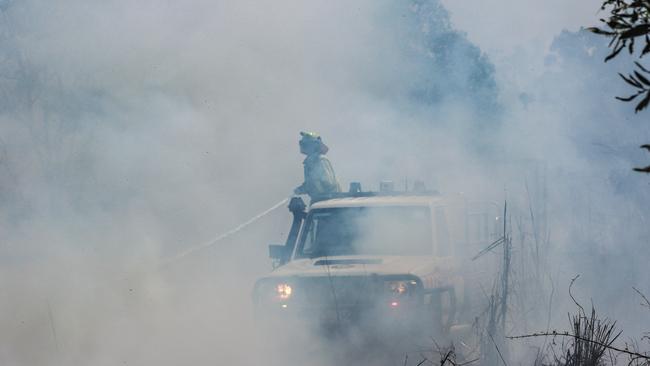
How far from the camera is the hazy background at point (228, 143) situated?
12594 millimetres

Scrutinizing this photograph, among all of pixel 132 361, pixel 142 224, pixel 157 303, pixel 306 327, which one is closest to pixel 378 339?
pixel 306 327

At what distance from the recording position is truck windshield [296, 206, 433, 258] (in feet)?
29.9

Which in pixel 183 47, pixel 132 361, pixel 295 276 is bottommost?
pixel 132 361

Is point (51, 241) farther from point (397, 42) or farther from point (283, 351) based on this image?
point (397, 42)

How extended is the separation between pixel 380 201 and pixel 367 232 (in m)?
0.36

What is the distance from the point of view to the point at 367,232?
930 centimetres

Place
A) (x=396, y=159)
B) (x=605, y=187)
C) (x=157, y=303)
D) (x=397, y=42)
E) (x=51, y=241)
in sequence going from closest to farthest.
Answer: (x=157, y=303) < (x=51, y=241) < (x=605, y=187) < (x=396, y=159) < (x=397, y=42)

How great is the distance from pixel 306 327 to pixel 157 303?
381 centimetres

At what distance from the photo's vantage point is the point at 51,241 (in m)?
13.2

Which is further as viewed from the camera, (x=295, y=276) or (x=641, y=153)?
(x=641, y=153)

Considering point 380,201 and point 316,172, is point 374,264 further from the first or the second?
point 316,172

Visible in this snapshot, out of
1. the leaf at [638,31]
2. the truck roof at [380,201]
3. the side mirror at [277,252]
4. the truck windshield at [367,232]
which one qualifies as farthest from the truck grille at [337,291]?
the leaf at [638,31]

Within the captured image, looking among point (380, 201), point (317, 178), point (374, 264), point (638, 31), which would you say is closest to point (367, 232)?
point (380, 201)

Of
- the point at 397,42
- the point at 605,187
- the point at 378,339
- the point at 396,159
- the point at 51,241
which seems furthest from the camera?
the point at 397,42
